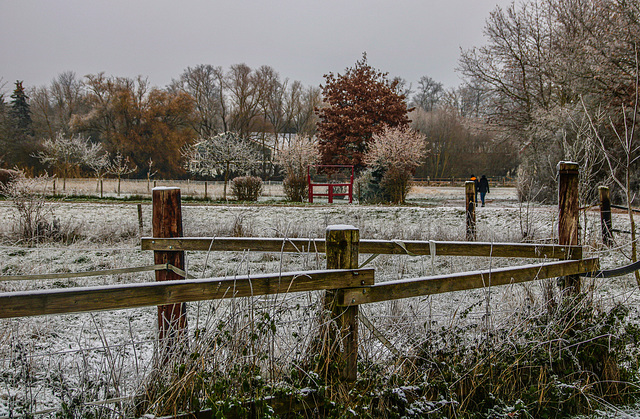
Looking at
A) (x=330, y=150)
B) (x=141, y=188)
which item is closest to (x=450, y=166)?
(x=330, y=150)

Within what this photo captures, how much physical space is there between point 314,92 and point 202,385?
159ft

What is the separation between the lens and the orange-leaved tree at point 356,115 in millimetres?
28547

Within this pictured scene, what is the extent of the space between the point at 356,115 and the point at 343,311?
27.5m

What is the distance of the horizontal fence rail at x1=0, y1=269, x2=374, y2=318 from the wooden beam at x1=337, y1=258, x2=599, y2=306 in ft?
0.25

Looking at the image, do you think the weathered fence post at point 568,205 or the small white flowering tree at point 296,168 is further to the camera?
the small white flowering tree at point 296,168

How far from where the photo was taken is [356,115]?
95.0ft

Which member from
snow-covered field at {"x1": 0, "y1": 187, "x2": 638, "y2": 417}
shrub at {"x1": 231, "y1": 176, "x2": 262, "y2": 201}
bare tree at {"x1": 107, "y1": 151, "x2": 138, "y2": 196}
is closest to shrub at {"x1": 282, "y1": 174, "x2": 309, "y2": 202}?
shrub at {"x1": 231, "y1": 176, "x2": 262, "y2": 201}

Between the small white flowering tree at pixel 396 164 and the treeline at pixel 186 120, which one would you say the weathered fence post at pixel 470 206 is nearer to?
the small white flowering tree at pixel 396 164

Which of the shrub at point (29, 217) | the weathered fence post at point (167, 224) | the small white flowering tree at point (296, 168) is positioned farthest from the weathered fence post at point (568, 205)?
the small white flowering tree at point (296, 168)

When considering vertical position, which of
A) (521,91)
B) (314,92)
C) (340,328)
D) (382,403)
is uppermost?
(314,92)

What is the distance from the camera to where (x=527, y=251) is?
371 cm

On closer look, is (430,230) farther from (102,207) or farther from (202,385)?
(102,207)

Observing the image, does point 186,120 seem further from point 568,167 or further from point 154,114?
point 568,167

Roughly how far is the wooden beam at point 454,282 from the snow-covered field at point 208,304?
17cm
